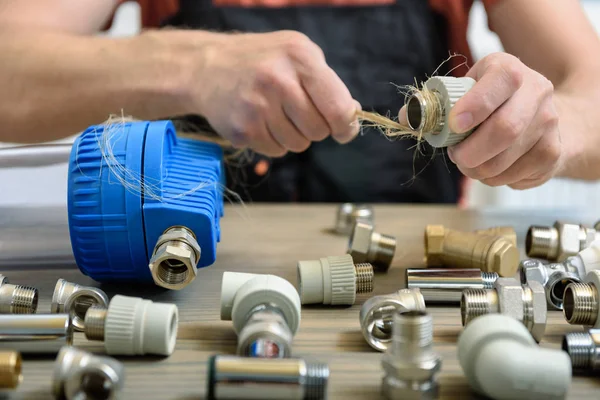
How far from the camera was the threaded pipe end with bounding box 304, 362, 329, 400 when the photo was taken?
1.38 ft

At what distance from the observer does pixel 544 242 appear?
2.51 ft

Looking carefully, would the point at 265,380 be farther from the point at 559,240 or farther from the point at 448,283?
the point at 559,240

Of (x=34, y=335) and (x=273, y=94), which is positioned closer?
(x=34, y=335)

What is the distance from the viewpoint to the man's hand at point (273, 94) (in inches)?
28.2

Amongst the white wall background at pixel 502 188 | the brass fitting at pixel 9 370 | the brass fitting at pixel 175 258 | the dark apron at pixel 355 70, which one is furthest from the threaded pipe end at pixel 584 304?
the white wall background at pixel 502 188

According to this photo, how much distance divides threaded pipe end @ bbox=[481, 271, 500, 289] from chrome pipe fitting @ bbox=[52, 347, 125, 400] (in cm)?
37

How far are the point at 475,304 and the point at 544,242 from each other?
0.27 metres

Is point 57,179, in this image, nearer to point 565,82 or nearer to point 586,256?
point 586,256

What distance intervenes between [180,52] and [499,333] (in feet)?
1.83

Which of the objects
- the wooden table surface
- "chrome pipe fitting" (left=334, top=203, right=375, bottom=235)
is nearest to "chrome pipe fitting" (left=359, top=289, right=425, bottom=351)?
the wooden table surface

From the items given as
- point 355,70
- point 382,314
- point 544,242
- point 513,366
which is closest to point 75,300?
point 382,314

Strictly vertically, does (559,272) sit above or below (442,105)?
below

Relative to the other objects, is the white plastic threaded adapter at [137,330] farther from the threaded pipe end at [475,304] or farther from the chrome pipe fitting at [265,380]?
the threaded pipe end at [475,304]

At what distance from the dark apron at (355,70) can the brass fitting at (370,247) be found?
431mm
